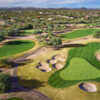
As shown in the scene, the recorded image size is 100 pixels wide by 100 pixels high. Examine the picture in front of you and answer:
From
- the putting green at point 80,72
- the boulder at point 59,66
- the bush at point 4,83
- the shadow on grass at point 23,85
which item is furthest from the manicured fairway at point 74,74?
the bush at point 4,83

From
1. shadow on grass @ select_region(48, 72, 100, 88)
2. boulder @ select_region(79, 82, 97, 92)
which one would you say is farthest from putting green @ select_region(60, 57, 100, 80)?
boulder @ select_region(79, 82, 97, 92)

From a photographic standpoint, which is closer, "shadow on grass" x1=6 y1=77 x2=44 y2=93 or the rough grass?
the rough grass

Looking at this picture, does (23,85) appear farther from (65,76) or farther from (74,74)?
(74,74)

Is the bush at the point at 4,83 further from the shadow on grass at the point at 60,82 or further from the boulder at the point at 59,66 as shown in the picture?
the boulder at the point at 59,66

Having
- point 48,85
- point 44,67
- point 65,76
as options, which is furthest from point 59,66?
point 48,85

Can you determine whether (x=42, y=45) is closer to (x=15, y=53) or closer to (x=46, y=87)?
(x=15, y=53)

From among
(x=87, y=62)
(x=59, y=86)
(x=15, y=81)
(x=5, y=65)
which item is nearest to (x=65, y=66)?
(x=87, y=62)

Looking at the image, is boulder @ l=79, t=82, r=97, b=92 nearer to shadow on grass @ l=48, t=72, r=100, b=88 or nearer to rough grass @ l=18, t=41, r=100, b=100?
rough grass @ l=18, t=41, r=100, b=100
